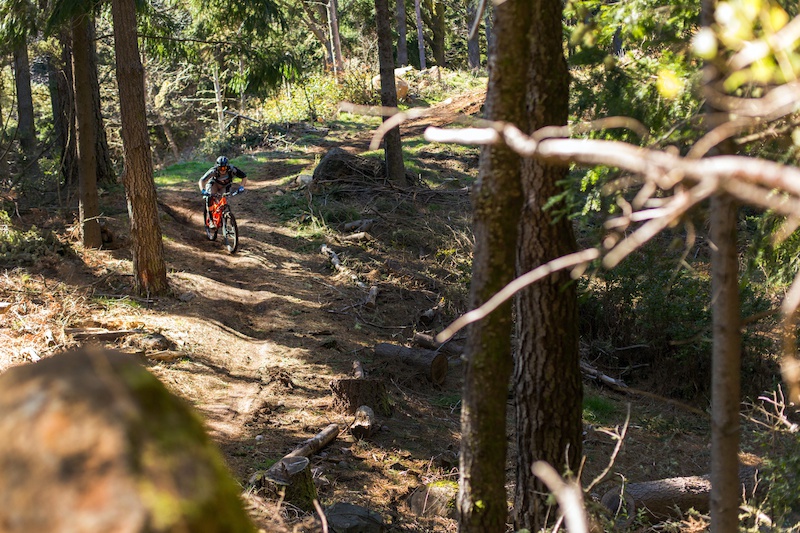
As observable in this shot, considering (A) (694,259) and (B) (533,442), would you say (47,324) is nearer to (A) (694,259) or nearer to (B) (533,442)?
(B) (533,442)

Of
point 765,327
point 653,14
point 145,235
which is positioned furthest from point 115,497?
point 765,327

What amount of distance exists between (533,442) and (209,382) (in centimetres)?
Result: 442

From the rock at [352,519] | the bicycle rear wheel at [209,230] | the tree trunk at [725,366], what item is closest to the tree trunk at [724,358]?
the tree trunk at [725,366]

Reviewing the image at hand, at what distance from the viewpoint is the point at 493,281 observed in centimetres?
374

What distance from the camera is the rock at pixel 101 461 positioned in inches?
46.7

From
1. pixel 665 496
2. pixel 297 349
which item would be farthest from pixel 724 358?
pixel 297 349

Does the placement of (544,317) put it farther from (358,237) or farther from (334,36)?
(334,36)

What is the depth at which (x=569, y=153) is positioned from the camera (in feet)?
5.97

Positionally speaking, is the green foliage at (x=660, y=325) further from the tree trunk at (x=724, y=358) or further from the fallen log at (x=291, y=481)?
the tree trunk at (x=724, y=358)

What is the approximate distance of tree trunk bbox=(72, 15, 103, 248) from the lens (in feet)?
35.7

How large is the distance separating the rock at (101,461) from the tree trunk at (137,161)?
30.1 feet

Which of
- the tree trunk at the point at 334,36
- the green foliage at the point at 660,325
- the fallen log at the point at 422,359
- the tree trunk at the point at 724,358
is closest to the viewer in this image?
the tree trunk at the point at 724,358

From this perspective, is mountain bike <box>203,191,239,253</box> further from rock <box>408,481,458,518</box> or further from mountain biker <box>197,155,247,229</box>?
rock <box>408,481,458,518</box>

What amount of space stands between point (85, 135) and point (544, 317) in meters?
9.11
